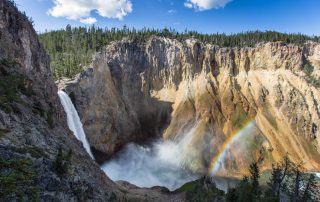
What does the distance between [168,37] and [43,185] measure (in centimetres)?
8869

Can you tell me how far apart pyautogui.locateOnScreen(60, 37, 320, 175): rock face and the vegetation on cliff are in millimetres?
4513

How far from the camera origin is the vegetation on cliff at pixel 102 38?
307ft

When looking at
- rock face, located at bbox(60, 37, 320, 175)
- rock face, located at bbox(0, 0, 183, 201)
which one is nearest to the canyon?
rock face, located at bbox(60, 37, 320, 175)

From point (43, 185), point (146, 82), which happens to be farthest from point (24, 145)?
point (146, 82)

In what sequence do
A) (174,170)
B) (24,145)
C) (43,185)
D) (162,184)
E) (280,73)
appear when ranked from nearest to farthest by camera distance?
(43,185)
(24,145)
(162,184)
(174,170)
(280,73)

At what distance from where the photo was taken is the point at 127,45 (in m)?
95.8

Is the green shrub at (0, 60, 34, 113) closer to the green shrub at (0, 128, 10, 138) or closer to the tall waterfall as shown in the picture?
the green shrub at (0, 128, 10, 138)

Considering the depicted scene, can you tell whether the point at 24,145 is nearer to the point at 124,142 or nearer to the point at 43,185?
the point at 43,185

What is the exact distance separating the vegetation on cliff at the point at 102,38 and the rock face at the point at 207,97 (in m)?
4.51

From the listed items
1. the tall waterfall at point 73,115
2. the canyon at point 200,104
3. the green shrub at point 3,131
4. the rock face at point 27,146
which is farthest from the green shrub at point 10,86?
the canyon at point 200,104

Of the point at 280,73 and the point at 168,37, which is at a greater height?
the point at 168,37

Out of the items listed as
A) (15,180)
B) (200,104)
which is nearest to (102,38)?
(200,104)

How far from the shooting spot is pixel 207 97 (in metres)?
94.2

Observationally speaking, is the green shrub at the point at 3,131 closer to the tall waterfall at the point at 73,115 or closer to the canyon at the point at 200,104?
the tall waterfall at the point at 73,115
